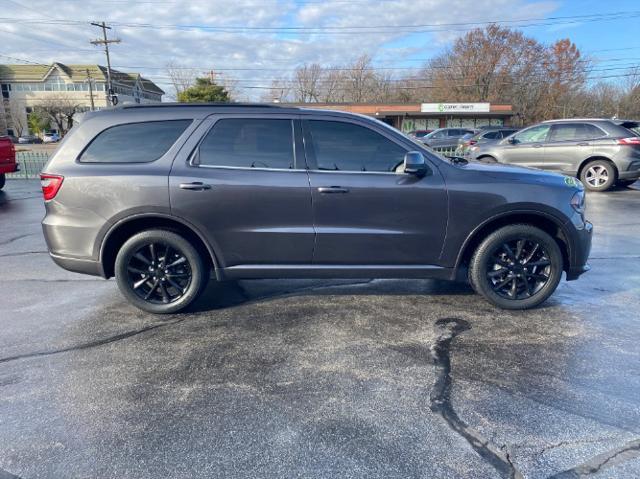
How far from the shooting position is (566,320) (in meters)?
3.85

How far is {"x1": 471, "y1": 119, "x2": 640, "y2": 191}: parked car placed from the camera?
1052cm

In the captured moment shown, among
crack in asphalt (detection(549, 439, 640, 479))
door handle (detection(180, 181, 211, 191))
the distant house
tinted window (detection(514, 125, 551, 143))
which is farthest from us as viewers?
the distant house

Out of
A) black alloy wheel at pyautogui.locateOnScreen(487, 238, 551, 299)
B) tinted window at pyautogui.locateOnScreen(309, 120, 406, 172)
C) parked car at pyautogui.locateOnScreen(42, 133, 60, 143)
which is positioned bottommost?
black alloy wheel at pyautogui.locateOnScreen(487, 238, 551, 299)

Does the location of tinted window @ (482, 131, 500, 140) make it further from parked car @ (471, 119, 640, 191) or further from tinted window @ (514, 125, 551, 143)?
tinted window @ (514, 125, 551, 143)

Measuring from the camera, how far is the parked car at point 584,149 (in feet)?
34.5

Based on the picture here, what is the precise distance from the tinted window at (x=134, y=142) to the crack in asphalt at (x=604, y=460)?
378cm

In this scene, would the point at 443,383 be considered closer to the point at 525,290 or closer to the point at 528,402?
the point at 528,402

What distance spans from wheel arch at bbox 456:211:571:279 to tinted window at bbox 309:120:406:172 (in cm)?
101

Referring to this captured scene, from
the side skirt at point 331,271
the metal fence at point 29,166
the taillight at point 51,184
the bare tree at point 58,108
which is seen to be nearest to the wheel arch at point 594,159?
the side skirt at point 331,271

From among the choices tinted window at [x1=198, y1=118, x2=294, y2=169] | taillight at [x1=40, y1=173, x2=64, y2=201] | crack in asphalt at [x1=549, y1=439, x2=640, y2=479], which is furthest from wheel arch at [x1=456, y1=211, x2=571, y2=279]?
taillight at [x1=40, y1=173, x2=64, y2=201]

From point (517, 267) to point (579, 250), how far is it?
22.9 inches

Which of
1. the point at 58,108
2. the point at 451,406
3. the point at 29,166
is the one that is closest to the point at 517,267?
the point at 451,406

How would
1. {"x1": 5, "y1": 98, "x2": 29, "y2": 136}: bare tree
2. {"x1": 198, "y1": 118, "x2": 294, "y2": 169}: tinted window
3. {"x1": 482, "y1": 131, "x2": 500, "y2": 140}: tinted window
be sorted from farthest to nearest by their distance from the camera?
{"x1": 5, "y1": 98, "x2": 29, "y2": 136}: bare tree
{"x1": 482, "y1": 131, "x2": 500, "y2": 140}: tinted window
{"x1": 198, "y1": 118, "x2": 294, "y2": 169}: tinted window

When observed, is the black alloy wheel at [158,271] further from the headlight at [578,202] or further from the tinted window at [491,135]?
the tinted window at [491,135]
